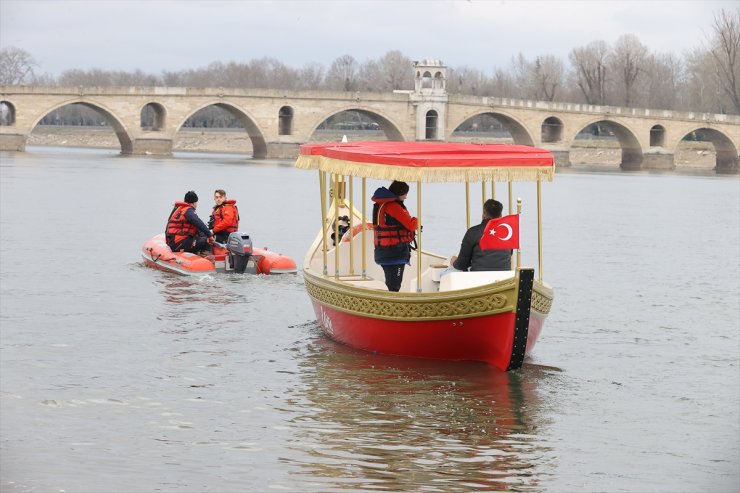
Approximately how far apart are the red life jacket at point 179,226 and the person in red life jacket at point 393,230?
20.2 ft

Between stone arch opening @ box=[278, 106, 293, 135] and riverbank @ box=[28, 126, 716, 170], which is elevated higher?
stone arch opening @ box=[278, 106, 293, 135]

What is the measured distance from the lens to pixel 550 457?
10180mm

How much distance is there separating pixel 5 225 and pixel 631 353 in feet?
59.6

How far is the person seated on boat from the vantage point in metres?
12.7

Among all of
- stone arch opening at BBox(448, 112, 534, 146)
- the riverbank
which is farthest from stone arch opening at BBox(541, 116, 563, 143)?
the riverbank

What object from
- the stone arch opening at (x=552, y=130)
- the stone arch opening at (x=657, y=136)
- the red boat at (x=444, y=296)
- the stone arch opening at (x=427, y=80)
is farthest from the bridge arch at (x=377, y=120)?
the red boat at (x=444, y=296)

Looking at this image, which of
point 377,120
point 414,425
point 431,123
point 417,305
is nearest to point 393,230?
point 417,305

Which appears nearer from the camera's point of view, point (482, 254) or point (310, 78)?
point (482, 254)

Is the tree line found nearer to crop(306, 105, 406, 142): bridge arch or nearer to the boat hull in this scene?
crop(306, 105, 406, 142): bridge arch

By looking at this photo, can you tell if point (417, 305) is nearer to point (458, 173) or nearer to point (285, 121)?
point (458, 173)

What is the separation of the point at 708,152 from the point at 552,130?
12.3m

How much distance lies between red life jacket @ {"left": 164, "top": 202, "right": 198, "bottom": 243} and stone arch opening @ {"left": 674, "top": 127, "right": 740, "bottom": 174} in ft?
214

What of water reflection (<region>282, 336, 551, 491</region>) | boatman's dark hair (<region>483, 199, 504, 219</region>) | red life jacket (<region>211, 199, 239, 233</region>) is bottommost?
water reflection (<region>282, 336, 551, 491</region>)

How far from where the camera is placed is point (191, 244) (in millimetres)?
19719
